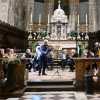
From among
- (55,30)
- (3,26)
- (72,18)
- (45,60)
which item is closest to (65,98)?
(45,60)

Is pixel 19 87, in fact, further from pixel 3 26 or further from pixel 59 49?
pixel 59 49

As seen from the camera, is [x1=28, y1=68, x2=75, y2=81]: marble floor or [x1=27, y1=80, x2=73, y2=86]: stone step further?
[x1=28, y1=68, x2=75, y2=81]: marble floor

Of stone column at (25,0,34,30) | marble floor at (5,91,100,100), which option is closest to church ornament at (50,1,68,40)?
stone column at (25,0,34,30)

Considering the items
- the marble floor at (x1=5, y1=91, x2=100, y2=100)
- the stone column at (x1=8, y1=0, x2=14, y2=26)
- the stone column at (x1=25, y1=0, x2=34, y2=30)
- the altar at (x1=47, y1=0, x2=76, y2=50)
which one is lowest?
the marble floor at (x1=5, y1=91, x2=100, y2=100)

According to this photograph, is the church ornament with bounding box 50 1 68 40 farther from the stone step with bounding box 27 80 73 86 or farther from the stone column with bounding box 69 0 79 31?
the stone step with bounding box 27 80 73 86

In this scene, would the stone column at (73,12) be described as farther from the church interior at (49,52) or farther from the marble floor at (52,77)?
the marble floor at (52,77)

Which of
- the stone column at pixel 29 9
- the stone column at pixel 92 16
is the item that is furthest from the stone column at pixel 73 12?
the stone column at pixel 29 9

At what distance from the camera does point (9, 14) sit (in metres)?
18.6

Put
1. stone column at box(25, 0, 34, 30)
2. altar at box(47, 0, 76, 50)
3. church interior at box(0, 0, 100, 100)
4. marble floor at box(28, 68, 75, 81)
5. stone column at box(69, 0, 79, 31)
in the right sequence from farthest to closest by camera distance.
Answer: stone column at box(25, 0, 34, 30) → stone column at box(69, 0, 79, 31) → altar at box(47, 0, 76, 50) → marble floor at box(28, 68, 75, 81) → church interior at box(0, 0, 100, 100)

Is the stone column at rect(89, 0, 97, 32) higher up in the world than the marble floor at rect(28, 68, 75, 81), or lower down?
higher up

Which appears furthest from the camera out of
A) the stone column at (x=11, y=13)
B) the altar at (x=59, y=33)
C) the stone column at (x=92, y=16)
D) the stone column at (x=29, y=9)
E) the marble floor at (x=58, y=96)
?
the stone column at (x=29, y=9)

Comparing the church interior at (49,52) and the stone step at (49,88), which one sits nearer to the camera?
the church interior at (49,52)

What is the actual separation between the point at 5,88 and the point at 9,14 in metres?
10.8

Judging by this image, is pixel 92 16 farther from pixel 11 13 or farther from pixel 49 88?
pixel 49 88
